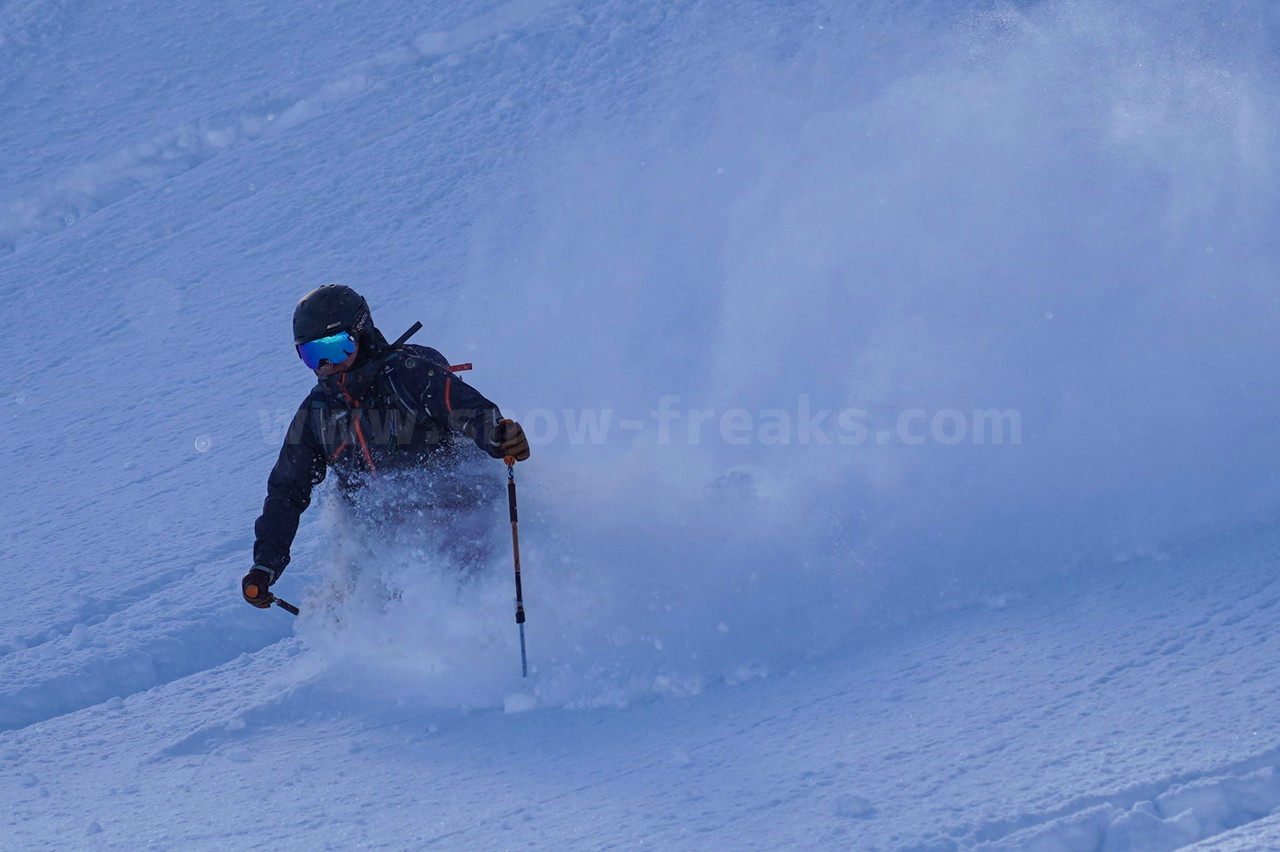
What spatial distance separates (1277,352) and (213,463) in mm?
6332

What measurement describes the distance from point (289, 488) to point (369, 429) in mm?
459

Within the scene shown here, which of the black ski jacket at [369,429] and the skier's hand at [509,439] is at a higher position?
the black ski jacket at [369,429]

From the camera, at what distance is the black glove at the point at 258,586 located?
4527 millimetres

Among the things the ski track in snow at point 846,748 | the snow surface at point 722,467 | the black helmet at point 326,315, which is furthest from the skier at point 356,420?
the ski track in snow at point 846,748

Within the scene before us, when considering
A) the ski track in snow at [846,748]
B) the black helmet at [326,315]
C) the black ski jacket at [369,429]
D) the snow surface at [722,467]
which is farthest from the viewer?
the black ski jacket at [369,429]

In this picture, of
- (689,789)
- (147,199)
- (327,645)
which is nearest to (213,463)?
(327,645)

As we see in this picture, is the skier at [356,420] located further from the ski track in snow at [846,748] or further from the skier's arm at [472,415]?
the ski track in snow at [846,748]

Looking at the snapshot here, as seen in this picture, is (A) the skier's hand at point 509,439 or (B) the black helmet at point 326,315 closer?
(A) the skier's hand at point 509,439

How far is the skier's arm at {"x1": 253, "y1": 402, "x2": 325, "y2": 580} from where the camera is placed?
187 inches

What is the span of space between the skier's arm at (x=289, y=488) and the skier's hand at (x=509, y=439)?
3.02 ft

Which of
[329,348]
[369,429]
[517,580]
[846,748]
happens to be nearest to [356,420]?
[369,429]

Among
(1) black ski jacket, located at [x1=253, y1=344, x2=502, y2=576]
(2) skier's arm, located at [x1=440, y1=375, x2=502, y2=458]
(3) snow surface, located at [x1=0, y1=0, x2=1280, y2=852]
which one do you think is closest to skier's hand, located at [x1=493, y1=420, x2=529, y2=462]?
(2) skier's arm, located at [x1=440, y1=375, x2=502, y2=458]

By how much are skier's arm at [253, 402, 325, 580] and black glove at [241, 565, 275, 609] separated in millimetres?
104

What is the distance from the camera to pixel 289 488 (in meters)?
4.82
